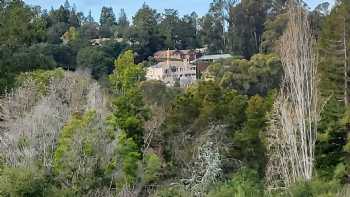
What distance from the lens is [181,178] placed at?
1526cm

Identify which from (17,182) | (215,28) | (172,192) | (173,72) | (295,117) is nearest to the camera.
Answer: (17,182)

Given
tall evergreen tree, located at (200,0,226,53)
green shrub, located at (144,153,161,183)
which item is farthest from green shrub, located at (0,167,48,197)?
tall evergreen tree, located at (200,0,226,53)


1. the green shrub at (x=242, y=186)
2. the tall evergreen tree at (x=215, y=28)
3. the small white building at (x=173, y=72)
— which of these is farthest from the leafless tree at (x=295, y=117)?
the tall evergreen tree at (x=215, y=28)

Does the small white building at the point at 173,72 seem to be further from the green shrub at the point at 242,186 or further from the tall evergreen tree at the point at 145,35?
the green shrub at the point at 242,186

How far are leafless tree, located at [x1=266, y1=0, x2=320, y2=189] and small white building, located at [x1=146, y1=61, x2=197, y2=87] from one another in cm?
1894

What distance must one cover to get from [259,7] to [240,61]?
10.4 meters

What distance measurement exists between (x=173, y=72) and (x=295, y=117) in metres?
23.2

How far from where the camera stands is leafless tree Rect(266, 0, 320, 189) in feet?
47.0

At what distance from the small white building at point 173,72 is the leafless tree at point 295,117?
18944mm

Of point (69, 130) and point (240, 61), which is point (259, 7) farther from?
point (69, 130)

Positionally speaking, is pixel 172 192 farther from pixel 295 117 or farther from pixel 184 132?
pixel 295 117

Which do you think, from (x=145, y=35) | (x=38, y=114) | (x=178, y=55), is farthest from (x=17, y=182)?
(x=178, y=55)

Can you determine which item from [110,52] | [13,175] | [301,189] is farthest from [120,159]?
[110,52]

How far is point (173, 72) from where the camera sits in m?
37.3
